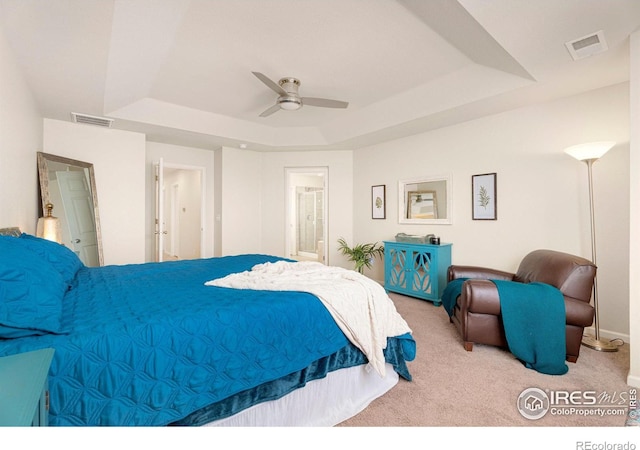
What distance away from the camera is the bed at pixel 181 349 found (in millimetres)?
1080

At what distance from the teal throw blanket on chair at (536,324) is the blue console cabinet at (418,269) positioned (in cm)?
148

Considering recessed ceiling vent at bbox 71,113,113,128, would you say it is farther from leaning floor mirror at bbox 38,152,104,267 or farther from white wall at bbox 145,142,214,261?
white wall at bbox 145,142,214,261

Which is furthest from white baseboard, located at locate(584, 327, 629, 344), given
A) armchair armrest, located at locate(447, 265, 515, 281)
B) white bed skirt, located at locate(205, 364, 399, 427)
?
white bed skirt, located at locate(205, 364, 399, 427)

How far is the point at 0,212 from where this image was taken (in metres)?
2.18

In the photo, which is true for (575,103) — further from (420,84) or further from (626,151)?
(420,84)

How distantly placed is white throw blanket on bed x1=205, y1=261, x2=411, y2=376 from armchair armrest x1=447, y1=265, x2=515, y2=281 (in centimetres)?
160

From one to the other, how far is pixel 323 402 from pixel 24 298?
147 centimetres

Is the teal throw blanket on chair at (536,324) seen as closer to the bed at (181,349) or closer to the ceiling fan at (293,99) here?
the bed at (181,349)

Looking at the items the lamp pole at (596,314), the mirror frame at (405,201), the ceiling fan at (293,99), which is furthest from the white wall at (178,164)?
the lamp pole at (596,314)

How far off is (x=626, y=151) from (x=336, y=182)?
377 cm

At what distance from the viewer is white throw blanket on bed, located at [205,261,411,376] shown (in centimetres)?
177

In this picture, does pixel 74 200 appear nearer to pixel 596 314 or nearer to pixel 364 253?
pixel 364 253

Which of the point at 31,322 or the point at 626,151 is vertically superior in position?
the point at 626,151
